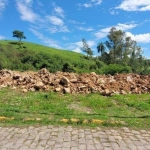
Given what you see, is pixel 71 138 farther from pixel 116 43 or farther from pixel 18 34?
pixel 18 34

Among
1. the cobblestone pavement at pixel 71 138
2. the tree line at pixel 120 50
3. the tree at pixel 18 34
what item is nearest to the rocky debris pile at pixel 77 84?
the cobblestone pavement at pixel 71 138

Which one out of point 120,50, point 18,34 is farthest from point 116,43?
point 18,34

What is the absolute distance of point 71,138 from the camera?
5059mm

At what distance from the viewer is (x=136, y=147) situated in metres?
4.64

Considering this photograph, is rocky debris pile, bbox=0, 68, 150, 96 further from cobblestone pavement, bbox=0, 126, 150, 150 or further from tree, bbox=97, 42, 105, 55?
tree, bbox=97, 42, 105, 55

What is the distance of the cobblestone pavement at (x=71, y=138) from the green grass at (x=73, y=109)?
451 millimetres

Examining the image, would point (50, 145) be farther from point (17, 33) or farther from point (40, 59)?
point (17, 33)

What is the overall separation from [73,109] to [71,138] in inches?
92.2

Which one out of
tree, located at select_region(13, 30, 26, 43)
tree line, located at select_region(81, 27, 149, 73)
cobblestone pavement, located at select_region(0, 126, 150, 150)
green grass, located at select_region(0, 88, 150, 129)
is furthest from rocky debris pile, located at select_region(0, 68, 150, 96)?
tree, located at select_region(13, 30, 26, 43)

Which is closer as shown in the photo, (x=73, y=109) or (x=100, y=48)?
(x=73, y=109)

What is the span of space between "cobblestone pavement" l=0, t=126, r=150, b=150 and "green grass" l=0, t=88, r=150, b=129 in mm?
451

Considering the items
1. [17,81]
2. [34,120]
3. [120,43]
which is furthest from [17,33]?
[34,120]

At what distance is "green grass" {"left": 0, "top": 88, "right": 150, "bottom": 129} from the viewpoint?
6.19 meters

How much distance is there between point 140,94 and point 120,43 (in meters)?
44.1
